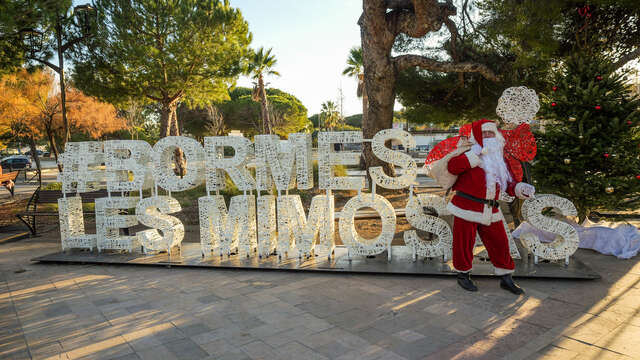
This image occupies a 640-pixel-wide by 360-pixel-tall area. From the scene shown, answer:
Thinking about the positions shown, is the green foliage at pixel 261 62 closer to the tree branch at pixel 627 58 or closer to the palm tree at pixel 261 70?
the palm tree at pixel 261 70

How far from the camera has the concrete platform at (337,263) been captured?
4.72 m

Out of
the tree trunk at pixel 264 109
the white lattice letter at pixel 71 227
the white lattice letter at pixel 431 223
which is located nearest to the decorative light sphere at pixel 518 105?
the white lattice letter at pixel 431 223

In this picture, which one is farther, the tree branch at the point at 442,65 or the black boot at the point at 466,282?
the tree branch at the point at 442,65

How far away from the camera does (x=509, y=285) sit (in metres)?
4.21

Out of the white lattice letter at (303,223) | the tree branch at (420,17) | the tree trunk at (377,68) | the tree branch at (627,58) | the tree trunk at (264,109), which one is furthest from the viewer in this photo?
the tree trunk at (264,109)

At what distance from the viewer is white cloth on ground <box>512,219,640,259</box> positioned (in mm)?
5477

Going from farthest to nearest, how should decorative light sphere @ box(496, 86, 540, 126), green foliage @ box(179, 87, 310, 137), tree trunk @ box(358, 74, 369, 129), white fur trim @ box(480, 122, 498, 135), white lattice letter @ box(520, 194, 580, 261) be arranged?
1. green foliage @ box(179, 87, 310, 137)
2. tree trunk @ box(358, 74, 369, 129)
3. white lattice letter @ box(520, 194, 580, 261)
4. decorative light sphere @ box(496, 86, 540, 126)
5. white fur trim @ box(480, 122, 498, 135)

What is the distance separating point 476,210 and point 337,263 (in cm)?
204

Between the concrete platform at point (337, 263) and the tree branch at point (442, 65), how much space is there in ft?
19.5

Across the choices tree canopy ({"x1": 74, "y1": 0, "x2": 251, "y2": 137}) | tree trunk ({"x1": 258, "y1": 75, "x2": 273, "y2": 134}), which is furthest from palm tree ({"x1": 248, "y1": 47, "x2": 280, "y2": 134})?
tree canopy ({"x1": 74, "y1": 0, "x2": 251, "y2": 137})

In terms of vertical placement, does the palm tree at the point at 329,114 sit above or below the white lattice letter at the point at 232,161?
above

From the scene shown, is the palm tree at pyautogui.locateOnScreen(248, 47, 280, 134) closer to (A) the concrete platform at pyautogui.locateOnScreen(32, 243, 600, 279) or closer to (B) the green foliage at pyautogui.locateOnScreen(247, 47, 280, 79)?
(B) the green foliage at pyautogui.locateOnScreen(247, 47, 280, 79)

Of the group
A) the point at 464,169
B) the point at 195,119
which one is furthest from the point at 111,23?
the point at 195,119

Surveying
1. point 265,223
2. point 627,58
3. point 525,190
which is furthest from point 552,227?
point 627,58
